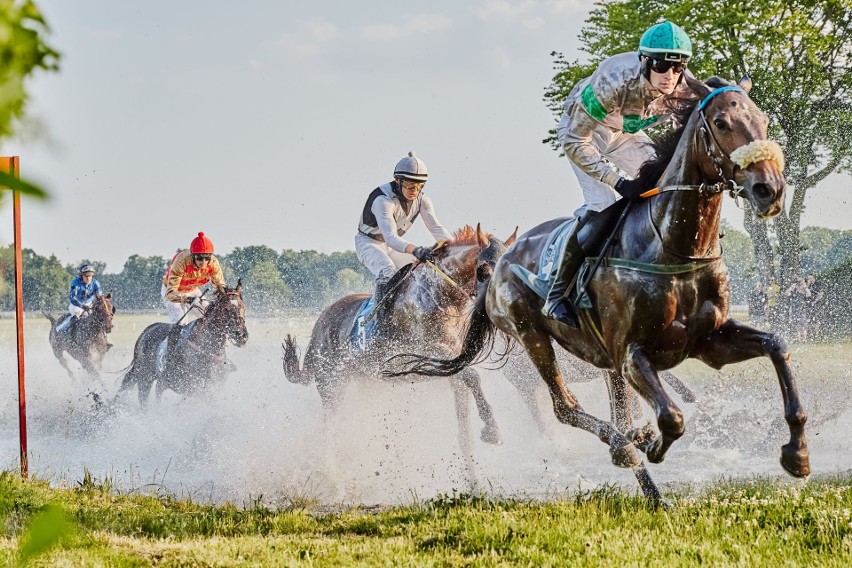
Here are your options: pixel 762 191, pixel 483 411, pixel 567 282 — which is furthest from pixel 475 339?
pixel 762 191

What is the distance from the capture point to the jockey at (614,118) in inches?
227

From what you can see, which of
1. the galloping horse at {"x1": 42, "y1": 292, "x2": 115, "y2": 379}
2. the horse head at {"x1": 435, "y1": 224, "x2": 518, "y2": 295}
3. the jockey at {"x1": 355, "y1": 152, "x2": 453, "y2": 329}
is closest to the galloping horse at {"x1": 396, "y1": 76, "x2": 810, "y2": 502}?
the horse head at {"x1": 435, "y1": 224, "x2": 518, "y2": 295}

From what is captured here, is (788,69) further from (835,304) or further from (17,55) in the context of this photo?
(17,55)

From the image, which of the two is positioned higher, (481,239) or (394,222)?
(394,222)

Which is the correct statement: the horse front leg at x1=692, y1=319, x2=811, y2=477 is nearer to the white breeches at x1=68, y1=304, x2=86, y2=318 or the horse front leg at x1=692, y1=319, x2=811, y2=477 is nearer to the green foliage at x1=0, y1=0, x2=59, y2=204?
the green foliage at x1=0, y1=0, x2=59, y2=204

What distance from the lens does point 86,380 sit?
1800 centimetres

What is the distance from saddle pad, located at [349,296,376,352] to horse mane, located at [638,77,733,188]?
460 cm

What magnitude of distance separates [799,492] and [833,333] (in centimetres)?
1606

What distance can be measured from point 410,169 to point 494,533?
5378 mm

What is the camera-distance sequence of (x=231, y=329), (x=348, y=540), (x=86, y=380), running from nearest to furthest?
(x=348, y=540)
(x=231, y=329)
(x=86, y=380)

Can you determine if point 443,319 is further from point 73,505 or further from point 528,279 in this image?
point 73,505

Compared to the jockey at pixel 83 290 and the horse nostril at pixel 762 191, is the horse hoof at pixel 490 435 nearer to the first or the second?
the horse nostril at pixel 762 191

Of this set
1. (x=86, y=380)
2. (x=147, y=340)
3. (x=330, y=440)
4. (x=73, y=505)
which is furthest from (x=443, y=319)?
(x=86, y=380)

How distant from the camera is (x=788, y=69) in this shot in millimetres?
24719
